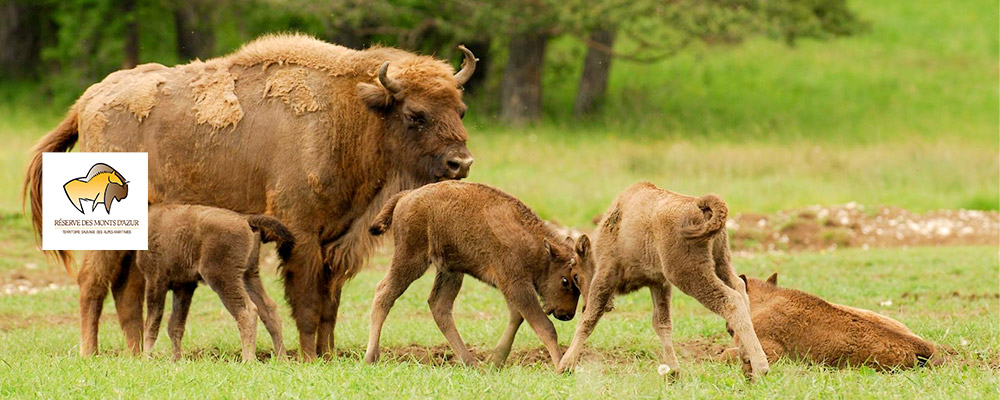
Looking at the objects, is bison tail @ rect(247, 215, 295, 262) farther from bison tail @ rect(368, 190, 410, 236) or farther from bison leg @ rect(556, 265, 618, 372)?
bison leg @ rect(556, 265, 618, 372)

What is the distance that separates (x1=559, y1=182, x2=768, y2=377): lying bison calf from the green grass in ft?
1.05

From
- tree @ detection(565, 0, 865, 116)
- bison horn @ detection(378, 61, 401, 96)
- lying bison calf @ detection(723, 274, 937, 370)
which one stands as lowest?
lying bison calf @ detection(723, 274, 937, 370)

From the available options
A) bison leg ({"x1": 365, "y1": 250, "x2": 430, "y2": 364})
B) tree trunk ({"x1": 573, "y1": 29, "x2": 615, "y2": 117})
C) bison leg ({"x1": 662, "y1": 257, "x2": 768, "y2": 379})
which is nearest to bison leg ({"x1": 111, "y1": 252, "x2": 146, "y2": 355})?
bison leg ({"x1": 365, "y1": 250, "x2": 430, "y2": 364})

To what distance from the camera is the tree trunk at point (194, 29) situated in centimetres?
3058

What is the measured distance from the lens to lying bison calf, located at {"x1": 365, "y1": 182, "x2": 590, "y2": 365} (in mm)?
7797

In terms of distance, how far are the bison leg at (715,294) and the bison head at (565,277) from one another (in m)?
0.80

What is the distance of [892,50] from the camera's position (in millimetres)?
39812

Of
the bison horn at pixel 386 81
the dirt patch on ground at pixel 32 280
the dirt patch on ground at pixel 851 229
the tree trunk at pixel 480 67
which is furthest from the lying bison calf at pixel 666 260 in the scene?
the tree trunk at pixel 480 67

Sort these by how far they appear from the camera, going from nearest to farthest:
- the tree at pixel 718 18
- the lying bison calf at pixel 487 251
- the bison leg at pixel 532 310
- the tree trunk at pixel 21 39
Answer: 1. the bison leg at pixel 532 310
2. the lying bison calf at pixel 487 251
3. the tree at pixel 718 18
4. the tree trunk at pixel 21 39

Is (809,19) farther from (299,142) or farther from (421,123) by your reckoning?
(299,142)

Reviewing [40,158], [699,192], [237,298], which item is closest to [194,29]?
[699,192]

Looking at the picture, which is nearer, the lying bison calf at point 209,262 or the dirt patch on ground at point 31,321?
the lying bison calf at point 209,262

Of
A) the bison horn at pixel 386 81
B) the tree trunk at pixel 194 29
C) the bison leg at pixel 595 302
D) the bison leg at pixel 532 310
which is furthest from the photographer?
the tree trunk at pixel 194 29

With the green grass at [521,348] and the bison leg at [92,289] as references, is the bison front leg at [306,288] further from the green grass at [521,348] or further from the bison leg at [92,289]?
the bison leg at [92,289]
